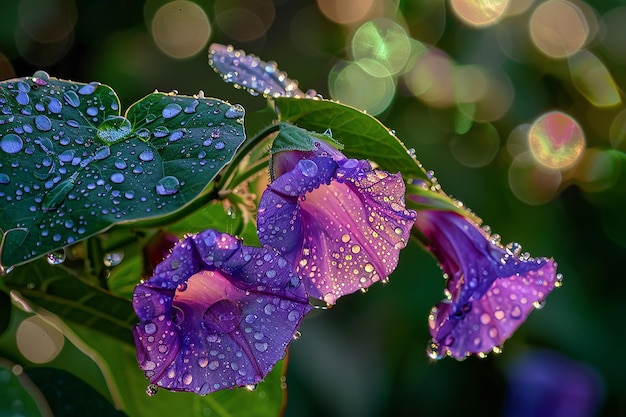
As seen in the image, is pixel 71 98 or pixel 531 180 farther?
pixel 531 180

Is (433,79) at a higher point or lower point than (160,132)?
lower

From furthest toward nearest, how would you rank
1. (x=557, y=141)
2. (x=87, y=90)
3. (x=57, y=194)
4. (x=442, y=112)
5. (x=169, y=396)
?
1. (x=557, y=141)
2. (x=442, y=112)
3. (x=169, y=396)
4. (x=87, y=90)
5. (x=57, y=194)

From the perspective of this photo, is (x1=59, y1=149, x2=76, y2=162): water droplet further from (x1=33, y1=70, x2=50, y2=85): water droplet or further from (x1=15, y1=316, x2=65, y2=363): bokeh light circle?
(x1=15, y1=316, x2=65, y2=363): bokeh light circle

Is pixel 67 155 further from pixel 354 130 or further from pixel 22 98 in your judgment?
pixel 354 130

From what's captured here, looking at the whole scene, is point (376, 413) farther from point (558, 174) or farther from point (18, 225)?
point (18, 225)

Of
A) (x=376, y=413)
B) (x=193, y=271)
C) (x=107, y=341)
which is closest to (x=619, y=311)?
(x=376, y=413)

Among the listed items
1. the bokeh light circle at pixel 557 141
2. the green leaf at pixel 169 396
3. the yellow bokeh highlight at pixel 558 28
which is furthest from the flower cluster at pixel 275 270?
the yellow bokeh highlight at pixel 558 28

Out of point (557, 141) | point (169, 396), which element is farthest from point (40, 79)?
point (557, 141)
